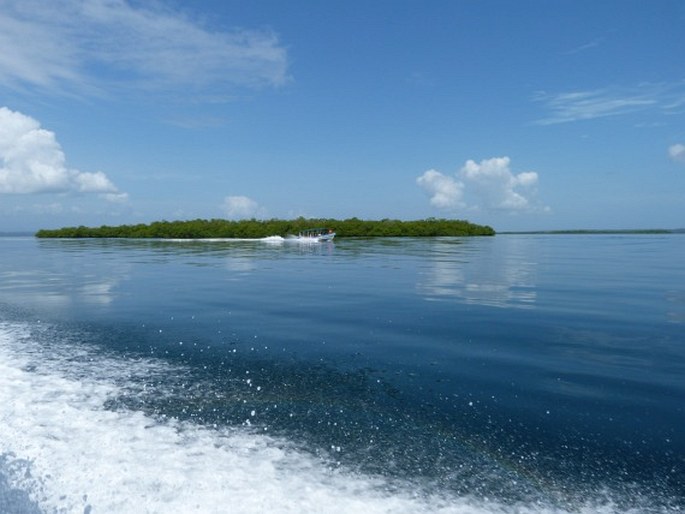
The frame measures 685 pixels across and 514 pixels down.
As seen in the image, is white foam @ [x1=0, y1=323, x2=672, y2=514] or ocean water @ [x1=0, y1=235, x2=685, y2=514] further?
ocean water @ [x1=0, y1=235, x2=685, y2=514]

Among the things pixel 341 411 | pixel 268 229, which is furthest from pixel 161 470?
pixel 268 229

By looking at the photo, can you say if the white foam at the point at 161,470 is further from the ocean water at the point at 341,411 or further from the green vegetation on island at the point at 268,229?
the green vegetation on island at the point at 268,229

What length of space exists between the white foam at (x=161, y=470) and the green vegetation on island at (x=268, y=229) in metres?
112

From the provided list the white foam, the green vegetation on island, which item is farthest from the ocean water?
the green vegetation on island

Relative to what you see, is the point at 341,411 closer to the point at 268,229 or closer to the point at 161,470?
the point at 161,470

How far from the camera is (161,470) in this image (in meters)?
5.08

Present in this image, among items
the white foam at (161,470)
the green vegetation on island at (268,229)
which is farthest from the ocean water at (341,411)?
the green vegetation on island at (268,229)

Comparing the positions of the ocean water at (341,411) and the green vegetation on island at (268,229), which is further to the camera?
the green vegetation on island at (268,229)

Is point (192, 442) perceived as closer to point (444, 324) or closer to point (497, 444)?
point (497, 444)

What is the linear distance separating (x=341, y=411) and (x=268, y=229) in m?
116

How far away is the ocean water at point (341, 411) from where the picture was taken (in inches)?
186

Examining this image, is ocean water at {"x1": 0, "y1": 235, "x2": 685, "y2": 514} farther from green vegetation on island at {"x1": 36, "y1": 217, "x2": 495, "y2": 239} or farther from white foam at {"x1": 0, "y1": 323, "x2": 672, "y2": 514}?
green vegetation on island at {"x1": 36, "y1": 217, "x2": 495, "y2": 239}

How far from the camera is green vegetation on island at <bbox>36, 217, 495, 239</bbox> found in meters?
121

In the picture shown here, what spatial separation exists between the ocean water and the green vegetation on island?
106693 mm
